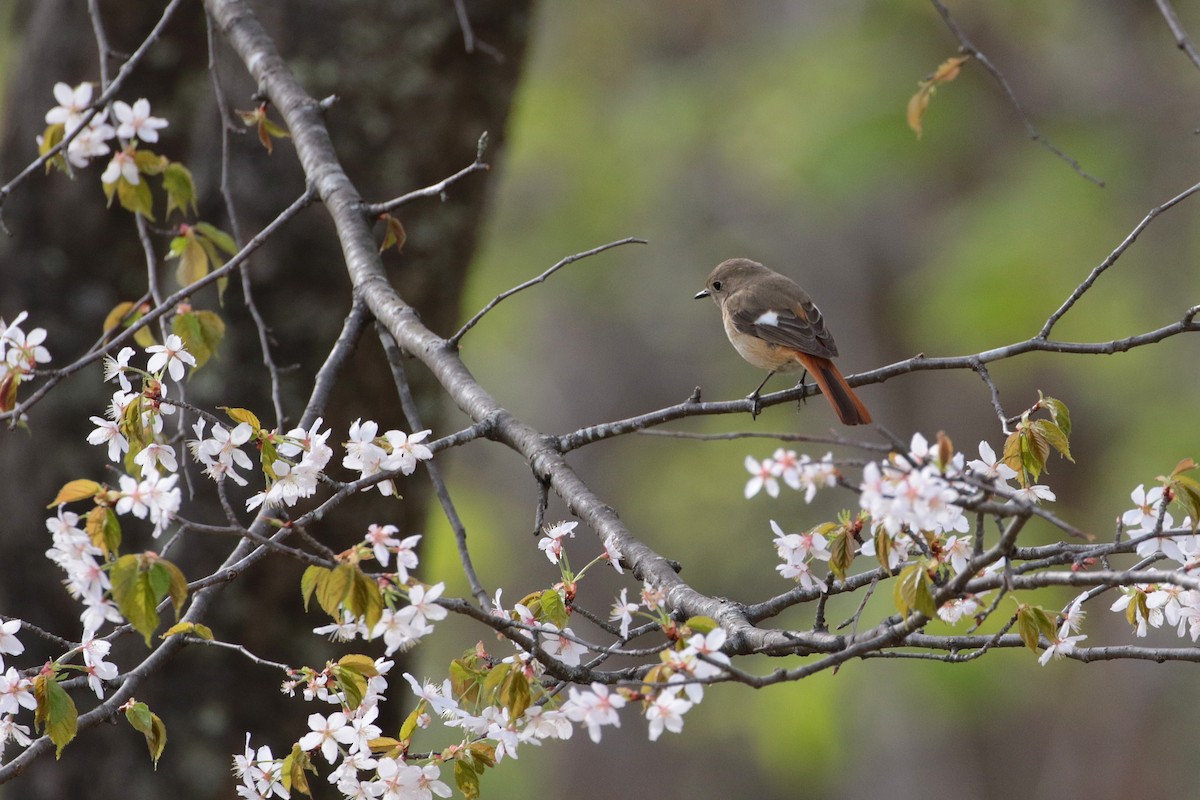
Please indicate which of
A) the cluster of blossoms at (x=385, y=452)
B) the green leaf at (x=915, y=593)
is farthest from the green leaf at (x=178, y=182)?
the green leaf at (x=915, y=593)

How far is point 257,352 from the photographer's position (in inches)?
161

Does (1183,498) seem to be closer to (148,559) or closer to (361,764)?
(361,764)

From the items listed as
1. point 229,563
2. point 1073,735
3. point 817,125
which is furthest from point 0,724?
point 1073,735

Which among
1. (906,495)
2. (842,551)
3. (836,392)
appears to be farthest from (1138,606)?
(836,392)

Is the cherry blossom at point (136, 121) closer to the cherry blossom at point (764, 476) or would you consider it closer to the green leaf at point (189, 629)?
the green leaf at point (189, 629)

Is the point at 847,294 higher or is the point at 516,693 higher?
the point at 847,294

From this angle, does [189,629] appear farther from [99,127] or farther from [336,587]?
[99,127]

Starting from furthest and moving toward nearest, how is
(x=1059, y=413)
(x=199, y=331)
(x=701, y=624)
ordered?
1. (x=199, y=331)
2. (x=1059, y=413)
3. (x=701, y=624)

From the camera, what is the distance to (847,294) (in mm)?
12906

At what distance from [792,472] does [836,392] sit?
6.15 feet

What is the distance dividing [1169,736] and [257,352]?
9.13 meters

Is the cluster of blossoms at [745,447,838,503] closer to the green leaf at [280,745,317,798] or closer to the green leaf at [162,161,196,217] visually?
the green leaf at [280,745,317,798]

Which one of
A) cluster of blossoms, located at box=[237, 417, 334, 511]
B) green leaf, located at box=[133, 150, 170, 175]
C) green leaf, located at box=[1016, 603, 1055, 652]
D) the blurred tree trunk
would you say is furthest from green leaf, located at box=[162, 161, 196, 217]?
green leaf, located at box=[1016, 603, 1055, 652]

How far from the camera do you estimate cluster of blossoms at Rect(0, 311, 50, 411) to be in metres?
2.24
